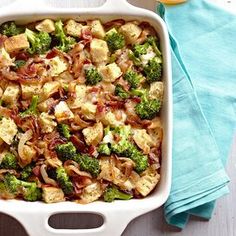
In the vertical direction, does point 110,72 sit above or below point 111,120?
above

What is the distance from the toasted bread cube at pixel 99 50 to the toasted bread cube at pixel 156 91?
0.21 m

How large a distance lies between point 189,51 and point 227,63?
17 cm

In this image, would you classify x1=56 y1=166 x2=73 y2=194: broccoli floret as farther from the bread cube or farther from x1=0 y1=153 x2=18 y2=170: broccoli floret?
the bread cube

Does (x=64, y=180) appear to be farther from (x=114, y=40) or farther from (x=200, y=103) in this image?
(x=200, y=103)

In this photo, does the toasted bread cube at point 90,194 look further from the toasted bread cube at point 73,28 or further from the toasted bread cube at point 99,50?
the toasted bread cube at point 73,28

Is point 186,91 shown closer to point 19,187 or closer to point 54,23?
point 54,23

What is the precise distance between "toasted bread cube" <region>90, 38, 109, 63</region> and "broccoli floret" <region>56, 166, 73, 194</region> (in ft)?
1.44

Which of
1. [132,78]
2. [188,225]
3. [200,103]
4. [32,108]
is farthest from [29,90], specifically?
[188,225]

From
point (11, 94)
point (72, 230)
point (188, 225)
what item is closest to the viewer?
point (72, 230)

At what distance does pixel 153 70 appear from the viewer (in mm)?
2344

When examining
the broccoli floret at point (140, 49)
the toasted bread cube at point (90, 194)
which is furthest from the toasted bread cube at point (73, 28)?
the toasted bread cube at point (90, 194)

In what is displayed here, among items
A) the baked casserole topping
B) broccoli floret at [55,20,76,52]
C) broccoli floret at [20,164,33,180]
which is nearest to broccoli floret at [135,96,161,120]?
the baked casserole topping

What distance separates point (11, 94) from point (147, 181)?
1.96ft

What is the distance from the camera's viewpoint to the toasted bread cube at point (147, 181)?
89.7 inches
